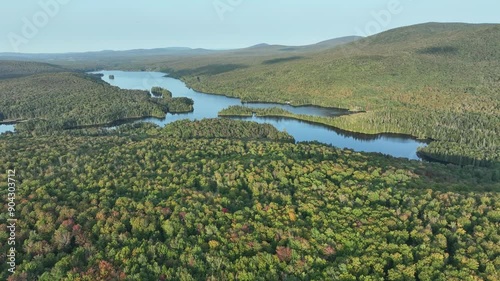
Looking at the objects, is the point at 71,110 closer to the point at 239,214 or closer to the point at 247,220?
the point at 239,214

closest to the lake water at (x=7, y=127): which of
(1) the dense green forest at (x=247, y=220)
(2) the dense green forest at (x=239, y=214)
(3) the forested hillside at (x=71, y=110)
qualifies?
(3) the forested hillside at (x=71, y=110)

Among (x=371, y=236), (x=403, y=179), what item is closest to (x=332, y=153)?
(x=403, y=179)

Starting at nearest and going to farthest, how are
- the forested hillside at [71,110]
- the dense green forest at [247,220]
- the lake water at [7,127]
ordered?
the dense green forest at [247,220] → the lake water at [7,127] → the forested hillside at [71,110]

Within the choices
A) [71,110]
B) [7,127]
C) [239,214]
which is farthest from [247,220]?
[71,110]

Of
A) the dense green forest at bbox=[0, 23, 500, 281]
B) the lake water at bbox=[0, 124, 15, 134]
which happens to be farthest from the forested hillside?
the dense green forest at bbox=[0, 23, 500, 281]

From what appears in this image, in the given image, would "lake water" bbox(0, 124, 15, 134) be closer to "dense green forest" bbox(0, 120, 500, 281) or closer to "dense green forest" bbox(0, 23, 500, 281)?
"dense green forest" bbox(0, 23, 500, 281)

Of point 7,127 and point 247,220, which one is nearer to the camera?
point 247,220

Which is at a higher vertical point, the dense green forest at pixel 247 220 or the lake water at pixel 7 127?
the dense green forest at pixel 247 220

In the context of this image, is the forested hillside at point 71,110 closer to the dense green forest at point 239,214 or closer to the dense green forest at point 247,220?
the dense green forest at point 239,214

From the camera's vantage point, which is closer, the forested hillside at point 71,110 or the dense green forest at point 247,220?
the dense green forest at point 247,220
